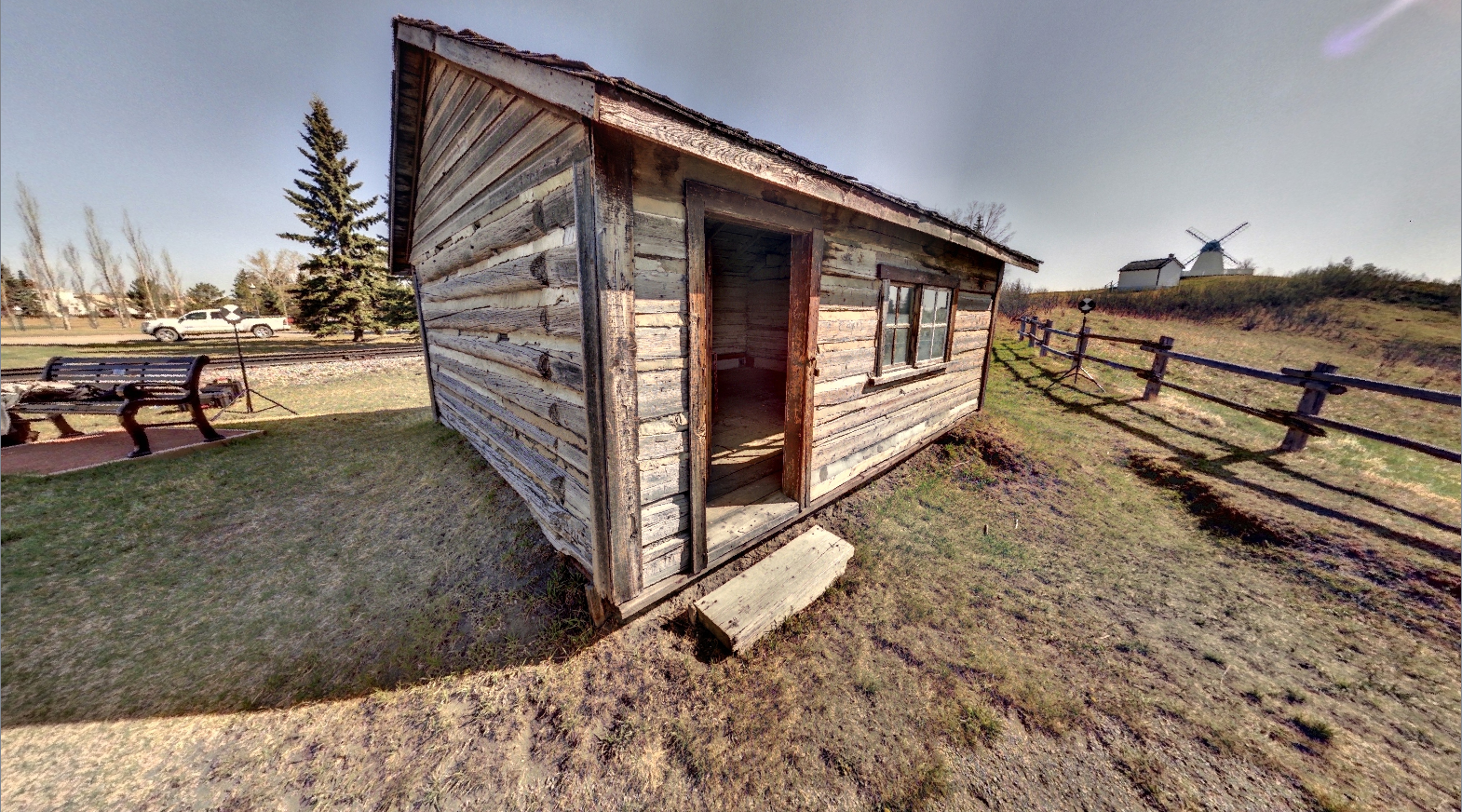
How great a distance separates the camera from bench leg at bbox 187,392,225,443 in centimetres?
593

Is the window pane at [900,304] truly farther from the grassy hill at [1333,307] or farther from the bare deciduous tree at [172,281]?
the bare deciduous tree at [172,281]

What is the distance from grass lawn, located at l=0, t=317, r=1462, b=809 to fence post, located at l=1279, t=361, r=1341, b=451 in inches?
45.3

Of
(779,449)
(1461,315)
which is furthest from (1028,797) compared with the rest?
(1461,315)

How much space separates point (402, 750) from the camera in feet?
7.79

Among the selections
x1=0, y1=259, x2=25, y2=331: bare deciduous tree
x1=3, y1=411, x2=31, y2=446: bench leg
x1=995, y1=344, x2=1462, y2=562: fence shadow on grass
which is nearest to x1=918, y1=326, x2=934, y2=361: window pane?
x1=995, y1=344, x2=1462, y2=562: fence shadow on grass

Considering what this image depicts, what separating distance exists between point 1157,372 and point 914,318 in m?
6.60

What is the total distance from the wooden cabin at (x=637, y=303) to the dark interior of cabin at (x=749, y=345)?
0.37ft

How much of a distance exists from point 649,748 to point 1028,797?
2.01 metres

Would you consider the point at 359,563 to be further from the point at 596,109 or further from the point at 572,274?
the point at 596,109

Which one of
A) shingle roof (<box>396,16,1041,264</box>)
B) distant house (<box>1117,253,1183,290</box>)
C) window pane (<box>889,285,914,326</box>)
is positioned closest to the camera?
shingle roof (<box>396,16,1041,264</box>)

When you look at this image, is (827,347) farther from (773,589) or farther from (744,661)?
(744,661)

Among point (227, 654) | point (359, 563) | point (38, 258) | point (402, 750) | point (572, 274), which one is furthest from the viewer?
point (38, 258)

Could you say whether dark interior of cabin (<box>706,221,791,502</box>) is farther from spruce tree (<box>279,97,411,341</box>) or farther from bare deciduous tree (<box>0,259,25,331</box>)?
bare deciduous tree (<box>0,259,25,331</box>)

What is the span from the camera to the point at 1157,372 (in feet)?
26.8
